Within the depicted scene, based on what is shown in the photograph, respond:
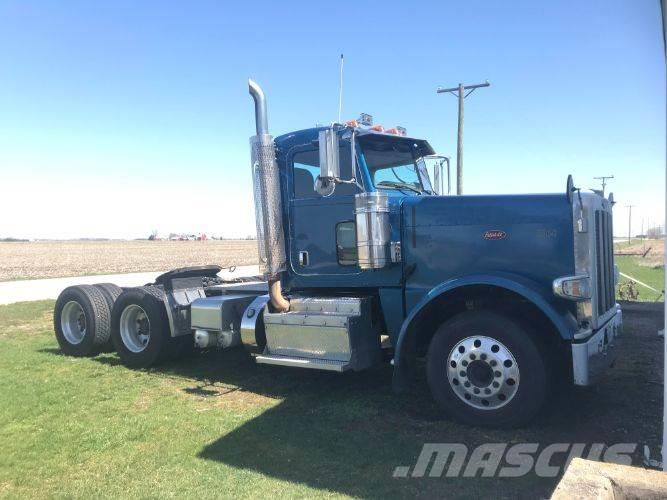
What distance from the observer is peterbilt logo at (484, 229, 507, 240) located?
5051mm

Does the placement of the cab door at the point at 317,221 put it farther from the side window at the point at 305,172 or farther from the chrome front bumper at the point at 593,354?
the chrome front bumper at the point at 593,354

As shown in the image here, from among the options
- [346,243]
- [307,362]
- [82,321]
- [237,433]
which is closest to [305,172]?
[346,243]

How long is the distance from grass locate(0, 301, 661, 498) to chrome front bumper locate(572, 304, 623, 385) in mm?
500

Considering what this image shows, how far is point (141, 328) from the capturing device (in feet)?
25.5

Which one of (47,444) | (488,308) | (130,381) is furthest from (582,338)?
(130,381)

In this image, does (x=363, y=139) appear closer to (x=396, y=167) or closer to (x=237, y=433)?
(x=396, y=167)

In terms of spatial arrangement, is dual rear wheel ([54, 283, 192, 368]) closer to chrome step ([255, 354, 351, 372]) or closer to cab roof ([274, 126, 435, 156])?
A: chrome step ([255, 354, 351, 372])

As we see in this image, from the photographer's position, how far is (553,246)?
15.9 feet

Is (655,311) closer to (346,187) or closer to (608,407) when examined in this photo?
(608,407)

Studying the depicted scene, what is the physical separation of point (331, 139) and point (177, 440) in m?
2.95

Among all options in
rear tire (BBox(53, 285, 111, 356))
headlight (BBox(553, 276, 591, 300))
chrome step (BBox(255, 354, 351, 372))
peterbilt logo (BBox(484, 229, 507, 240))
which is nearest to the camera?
headlight (BBox(553, 276, 591, 300))

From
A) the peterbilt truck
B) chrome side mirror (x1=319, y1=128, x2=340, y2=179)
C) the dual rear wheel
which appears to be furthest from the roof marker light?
the dual rear wheel

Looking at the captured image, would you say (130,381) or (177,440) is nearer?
(177,440)

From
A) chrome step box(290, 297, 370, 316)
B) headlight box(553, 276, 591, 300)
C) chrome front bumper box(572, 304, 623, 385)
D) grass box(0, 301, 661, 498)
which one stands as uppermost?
headlight box(553, 276, 591, 300)
